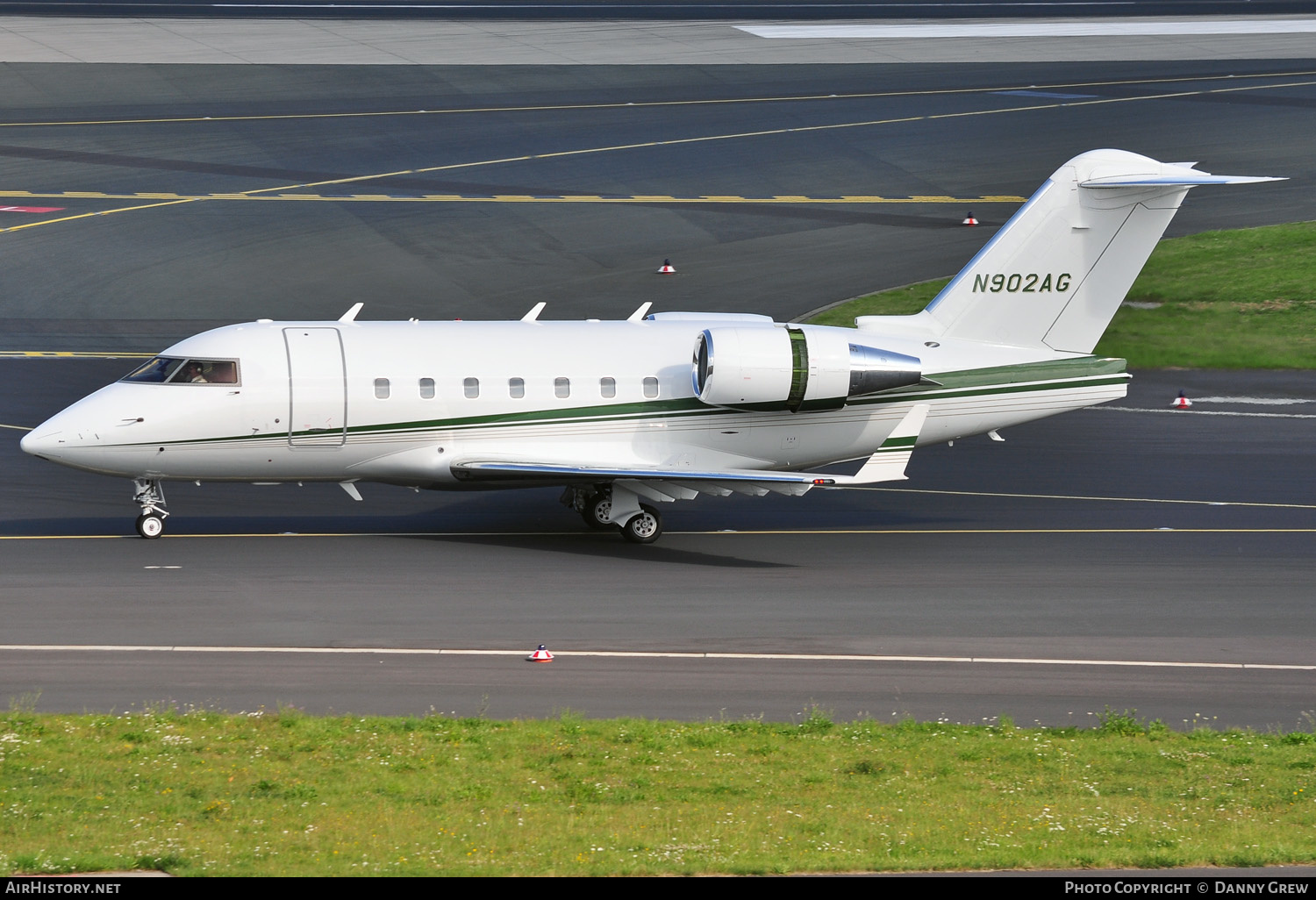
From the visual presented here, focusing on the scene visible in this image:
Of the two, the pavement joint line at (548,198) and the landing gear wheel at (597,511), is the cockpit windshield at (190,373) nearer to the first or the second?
the landing gear wheel at (597,511)

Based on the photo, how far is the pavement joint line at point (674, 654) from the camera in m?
21.1

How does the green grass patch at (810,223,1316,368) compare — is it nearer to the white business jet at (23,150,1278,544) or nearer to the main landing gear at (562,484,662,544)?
the white business jet at (23,150,1278,544)

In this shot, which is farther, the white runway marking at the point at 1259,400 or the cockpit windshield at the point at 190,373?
the white runway marking at the point at 1259,400

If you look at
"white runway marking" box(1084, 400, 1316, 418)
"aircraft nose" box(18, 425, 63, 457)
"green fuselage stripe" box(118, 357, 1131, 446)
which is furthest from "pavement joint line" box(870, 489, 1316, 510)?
"aircraft nose" box(18, 425, 63, 457)

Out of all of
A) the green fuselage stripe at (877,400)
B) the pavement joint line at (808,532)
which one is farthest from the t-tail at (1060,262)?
Result: the pavement joint line at (808,532)

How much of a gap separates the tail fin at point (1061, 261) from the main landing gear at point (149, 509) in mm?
14139

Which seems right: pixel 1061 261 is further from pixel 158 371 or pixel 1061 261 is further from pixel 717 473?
pixel 158 371

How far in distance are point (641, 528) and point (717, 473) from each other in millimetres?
2033

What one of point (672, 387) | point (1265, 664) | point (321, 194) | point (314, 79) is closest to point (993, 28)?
point (314, 79)

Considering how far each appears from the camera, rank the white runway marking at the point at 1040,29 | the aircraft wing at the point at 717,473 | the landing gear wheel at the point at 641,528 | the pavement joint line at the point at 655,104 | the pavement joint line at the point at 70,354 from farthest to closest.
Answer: the white runway marking at the point at 1040,29
the pavement joint line at the point at 655,104
the pavement joint line at the point at 70,354
the landing gear wheel at the point at 641,528
the aircraft wing at the point at 717,473

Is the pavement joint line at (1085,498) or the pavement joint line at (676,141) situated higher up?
the pavement joint line at (676,141)

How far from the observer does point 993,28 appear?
77.3 meters


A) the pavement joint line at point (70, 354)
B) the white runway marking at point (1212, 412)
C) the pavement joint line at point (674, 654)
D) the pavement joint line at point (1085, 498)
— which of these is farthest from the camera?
the pavement joint line at point (70, 354)

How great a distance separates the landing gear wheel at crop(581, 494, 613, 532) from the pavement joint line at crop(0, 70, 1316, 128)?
34781mm
